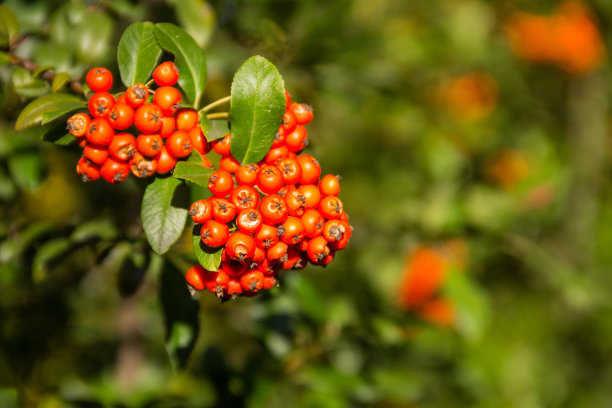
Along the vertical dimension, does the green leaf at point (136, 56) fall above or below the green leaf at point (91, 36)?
above

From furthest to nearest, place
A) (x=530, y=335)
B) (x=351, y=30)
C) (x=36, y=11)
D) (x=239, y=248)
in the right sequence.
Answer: (x=530, y=335), (x=351, y=30), (x=36, y=11), (x=239, y=248)

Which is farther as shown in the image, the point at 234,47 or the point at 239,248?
the point at 234,47

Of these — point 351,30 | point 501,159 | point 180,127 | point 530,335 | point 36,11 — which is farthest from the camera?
point 530,335

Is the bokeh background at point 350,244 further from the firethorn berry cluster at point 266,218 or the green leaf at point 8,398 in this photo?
the firethorn berry cluster at point 266,218

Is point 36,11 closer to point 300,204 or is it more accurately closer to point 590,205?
point 300,204

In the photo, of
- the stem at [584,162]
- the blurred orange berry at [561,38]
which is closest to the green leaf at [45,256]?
the blurred orange berry at [561,38]

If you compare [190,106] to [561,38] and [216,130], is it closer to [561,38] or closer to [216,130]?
[216,130]

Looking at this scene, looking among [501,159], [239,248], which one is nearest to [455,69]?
[501,159]
